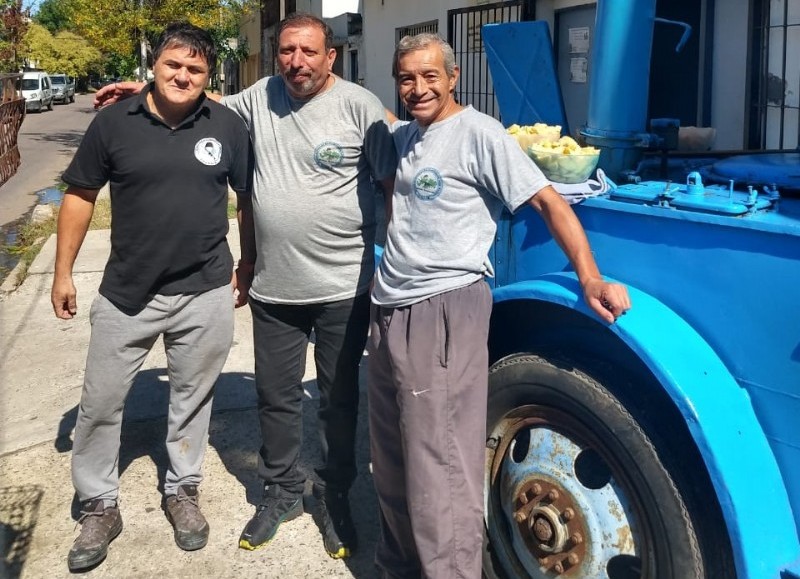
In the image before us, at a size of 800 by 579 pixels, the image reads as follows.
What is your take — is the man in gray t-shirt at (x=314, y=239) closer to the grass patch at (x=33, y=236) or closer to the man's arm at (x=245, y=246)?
the man's arm at (x=245, y=246)

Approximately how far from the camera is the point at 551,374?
2.28m

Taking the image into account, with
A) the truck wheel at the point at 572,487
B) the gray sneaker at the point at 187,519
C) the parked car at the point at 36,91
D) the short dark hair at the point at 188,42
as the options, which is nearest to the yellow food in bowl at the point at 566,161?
the truck wheel at the point at 572,487

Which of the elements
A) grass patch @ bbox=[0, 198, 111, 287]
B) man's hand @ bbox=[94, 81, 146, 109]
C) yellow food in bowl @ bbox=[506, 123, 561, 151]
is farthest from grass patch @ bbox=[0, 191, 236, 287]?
yellow food in bowl @ bbox=[506, 123, 561, 151]

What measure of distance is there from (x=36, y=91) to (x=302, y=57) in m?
39.1

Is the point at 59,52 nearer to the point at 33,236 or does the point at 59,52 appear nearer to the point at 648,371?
the point at 33,236

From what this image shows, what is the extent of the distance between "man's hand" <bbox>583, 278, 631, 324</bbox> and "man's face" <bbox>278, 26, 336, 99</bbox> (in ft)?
3.96

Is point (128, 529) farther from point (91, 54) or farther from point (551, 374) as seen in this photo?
point (91, 54)

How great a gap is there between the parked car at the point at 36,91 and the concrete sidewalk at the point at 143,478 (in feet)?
116

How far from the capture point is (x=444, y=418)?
7.67 ft

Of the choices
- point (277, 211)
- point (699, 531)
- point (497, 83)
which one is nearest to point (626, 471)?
point (699, 531)

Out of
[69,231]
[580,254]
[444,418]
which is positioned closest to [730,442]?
[580,254]

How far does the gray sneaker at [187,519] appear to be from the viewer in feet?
10.3

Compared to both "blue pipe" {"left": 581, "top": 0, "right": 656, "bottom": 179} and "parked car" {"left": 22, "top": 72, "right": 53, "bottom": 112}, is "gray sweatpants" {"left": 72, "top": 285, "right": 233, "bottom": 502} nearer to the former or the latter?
"blue pipe" {"left": 581, "top": 0, "right": 656, "bottom": 179}

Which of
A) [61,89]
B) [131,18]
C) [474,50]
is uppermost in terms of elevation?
[61,89]
